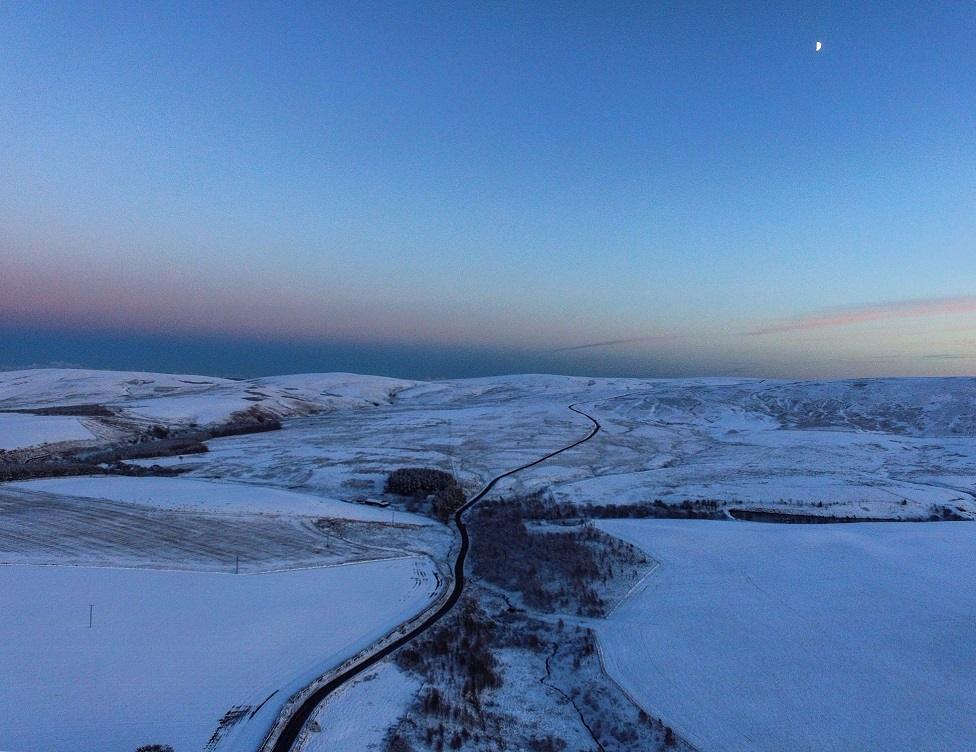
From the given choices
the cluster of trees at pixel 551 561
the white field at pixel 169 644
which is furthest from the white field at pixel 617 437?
the white field at pixel 169 644

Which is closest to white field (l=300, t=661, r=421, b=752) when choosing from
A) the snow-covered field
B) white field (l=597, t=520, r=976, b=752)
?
the snow-covered field

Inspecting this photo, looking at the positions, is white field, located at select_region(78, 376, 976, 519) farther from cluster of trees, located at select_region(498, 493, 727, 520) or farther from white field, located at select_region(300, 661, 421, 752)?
white field, located at select_region(300, 661, 421, 752)

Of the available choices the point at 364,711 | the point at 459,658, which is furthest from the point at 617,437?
the point at 364,711

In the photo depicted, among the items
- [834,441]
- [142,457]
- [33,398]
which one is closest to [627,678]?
[142,457]

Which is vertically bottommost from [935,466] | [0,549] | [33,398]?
[935,466]

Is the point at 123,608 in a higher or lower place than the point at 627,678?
higher

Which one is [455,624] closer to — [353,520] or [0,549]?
[353,520]
